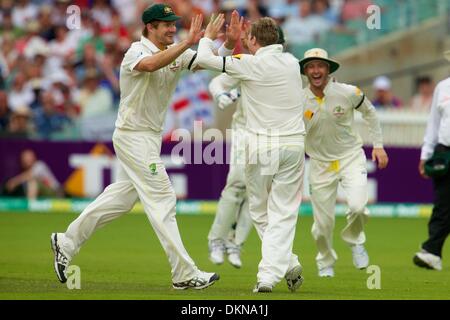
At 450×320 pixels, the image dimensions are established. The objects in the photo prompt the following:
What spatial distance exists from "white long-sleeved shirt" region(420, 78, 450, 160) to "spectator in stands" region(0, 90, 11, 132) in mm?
10254

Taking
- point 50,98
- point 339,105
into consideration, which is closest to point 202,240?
point 339,105

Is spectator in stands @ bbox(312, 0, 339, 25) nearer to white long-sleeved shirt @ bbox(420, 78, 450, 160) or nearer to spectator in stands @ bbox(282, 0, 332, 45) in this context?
spectator in stands @ bbox(282, 0, 332, 45)

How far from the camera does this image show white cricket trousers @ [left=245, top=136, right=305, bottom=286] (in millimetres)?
10148

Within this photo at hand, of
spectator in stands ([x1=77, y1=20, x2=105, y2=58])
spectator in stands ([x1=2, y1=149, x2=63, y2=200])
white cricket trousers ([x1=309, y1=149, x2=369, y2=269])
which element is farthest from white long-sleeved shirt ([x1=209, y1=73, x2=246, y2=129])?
spectator in stands ([x1=77, y1=20, x2=105, y2=58])

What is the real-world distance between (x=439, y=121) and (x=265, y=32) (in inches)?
147

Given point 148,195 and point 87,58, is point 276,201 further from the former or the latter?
point 87,58

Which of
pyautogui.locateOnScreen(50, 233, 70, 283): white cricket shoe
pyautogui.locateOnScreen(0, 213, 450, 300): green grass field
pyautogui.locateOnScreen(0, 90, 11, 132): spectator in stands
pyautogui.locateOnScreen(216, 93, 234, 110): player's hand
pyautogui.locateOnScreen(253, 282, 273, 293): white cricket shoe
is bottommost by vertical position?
pyautogui.locateOnScreen(0, 213, 450, 300): green grass field

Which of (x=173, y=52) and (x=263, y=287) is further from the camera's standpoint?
(x=263, y=287)

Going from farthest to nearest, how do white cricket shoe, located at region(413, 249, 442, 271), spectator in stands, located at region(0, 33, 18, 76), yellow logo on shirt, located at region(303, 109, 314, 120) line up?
spectator in stands, located at region(0, 33, 18, 76)
white cricket shoe, located at region(413, 249, 442, 271)
yellow logo on shirt, located at region(303, 109, 314, 120)

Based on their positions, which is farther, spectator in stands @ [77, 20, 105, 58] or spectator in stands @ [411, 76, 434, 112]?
spectator in stands @ [77, 20, 105, 58]

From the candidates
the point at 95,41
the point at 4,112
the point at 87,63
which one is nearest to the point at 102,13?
the point at 95,41

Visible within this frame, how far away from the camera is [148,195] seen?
33.6 ft

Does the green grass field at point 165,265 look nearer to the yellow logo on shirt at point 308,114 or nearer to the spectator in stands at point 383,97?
the yellow logo on shirt at point 308,114

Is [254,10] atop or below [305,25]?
atop
